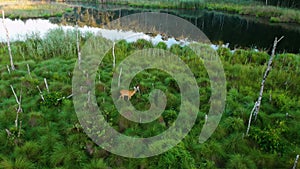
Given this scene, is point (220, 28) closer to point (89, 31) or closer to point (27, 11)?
point (89, 31)

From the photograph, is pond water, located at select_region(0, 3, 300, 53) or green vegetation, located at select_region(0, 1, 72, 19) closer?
pond water, located at select_region(0, 3, 300, 53)

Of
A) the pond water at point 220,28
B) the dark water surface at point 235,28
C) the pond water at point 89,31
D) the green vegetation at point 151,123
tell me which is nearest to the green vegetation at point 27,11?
the pond water at point 220,28

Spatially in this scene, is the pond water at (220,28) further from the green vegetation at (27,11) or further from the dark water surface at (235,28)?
the green vegetation at (27,11)

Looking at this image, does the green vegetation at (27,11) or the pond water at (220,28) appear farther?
the green vegetation at (27,11)

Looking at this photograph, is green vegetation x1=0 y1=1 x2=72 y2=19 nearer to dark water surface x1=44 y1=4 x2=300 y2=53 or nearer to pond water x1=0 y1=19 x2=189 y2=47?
dark water surface x1=44 y1=4 x2=300 y2=53

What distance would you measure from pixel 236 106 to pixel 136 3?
80.7ft

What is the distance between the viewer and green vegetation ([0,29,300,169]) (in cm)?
424

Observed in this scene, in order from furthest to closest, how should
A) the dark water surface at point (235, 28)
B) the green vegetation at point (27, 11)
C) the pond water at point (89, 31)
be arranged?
the green vegetation at point (27, 11)
the dark water surface at point (235, 28)
the pond water at point (89, 31)

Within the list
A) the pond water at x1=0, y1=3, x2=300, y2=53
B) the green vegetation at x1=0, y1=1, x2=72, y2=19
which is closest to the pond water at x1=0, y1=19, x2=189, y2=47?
the pond water at x1=0, y1=3, x2=300, y2=53

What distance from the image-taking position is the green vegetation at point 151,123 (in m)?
4.24

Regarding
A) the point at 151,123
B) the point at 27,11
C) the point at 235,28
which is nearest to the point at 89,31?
the point at 151,123

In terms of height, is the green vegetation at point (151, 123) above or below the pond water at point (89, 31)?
below

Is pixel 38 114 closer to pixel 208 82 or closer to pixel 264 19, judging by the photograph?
pixel 208 82

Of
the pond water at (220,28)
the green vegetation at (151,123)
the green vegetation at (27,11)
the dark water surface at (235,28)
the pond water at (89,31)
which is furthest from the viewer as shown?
the green vegetation at (27,11)
